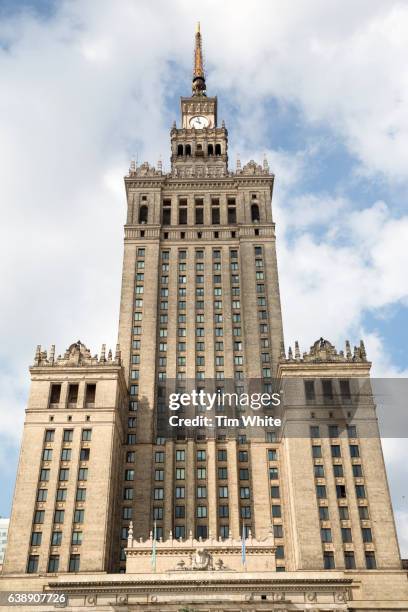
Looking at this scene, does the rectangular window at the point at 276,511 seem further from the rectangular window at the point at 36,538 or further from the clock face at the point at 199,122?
the clock face at the point at 199,122

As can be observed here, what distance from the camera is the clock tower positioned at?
416 ft

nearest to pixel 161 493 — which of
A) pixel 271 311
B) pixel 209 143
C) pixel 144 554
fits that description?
pixel 144 554

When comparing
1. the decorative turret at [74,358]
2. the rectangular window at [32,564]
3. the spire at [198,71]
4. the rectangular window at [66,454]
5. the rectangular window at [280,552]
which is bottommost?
the rectangular window at [32,564]

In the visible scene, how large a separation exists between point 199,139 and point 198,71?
2681 centimetres

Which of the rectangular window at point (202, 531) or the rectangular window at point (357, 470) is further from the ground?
the rectangular window at point (357, 470)

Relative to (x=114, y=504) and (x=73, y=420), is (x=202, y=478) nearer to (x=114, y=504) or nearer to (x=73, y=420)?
(x=114, y=504)

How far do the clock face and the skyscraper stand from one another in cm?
3185

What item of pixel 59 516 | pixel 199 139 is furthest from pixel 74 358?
pixel 199 139

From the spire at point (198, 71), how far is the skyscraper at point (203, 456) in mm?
45297

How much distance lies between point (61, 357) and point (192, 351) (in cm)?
1999

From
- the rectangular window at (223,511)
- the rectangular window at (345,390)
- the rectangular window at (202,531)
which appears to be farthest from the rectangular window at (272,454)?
the rectangular window at (202,531)

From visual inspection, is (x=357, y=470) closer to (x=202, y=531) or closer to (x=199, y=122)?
(x=202, y=531)

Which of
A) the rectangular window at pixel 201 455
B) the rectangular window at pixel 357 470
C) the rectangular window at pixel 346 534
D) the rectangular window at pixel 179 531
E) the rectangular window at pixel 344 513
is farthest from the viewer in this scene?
the rectangular window at pixel 201 455

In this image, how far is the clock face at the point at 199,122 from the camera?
140 metres
